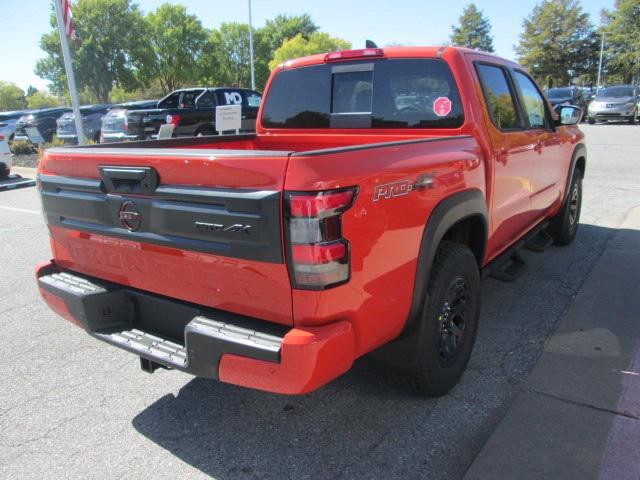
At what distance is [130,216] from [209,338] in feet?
2.31

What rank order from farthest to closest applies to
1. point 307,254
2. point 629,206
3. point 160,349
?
point 629,206, point 160,349, point 307,254

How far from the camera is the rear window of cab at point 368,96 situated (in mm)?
3203

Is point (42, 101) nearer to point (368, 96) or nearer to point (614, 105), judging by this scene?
point (614, 105)

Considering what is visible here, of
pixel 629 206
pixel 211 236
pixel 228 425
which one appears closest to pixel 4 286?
pixel 228 425

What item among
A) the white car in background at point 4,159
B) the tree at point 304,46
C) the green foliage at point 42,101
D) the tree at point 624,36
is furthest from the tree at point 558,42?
the green foliage at point 42,101

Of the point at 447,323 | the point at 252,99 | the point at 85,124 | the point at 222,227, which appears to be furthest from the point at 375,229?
the point at 85,124

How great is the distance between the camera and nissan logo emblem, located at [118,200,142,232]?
2277mm

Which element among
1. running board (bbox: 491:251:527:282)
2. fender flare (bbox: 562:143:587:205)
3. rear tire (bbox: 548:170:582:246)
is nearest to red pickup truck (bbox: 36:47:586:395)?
running board (bbox: 491:251:527:282)

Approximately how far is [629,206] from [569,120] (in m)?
3.65

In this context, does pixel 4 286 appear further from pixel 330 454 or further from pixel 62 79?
pixel 62 79

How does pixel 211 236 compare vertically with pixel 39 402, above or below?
above

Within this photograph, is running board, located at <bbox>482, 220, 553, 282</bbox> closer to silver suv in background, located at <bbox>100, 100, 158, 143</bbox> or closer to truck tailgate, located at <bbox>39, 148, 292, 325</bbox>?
truck tailgate, located at <bbox>39, 148, 292, 325</bbox>

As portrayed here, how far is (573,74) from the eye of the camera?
2314 inches

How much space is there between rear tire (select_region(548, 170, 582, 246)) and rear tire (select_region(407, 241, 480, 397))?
2794mm
